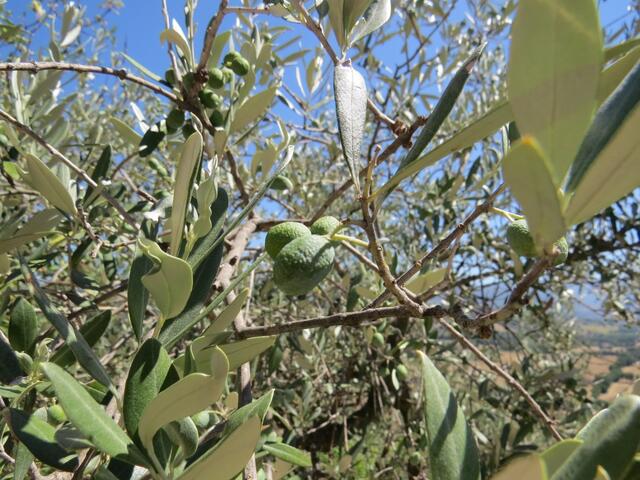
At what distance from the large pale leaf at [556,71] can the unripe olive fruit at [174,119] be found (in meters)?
1.39

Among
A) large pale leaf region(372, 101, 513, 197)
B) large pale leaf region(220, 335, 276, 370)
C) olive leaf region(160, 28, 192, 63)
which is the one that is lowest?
large pale leaf region(220, 335, 276, 370)

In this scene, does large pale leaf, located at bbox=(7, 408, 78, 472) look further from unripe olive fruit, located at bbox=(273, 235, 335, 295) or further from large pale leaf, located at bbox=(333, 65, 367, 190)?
large pale leaf, located at bbox=(333, 65, 367, 190)

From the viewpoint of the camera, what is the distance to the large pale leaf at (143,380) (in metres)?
0.62

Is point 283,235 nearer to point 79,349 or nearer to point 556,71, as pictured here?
point 79,349

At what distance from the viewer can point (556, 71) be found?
1.27ft

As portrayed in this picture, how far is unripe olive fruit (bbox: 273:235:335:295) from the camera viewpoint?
0.85m

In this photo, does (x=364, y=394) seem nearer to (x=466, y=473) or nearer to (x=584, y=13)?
(x=466, y=473)

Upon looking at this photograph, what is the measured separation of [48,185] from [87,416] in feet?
2.52

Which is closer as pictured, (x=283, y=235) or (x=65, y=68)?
(x=283, y=235)

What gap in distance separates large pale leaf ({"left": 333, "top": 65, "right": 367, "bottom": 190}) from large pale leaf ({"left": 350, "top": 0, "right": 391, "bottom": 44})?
0.22 metres

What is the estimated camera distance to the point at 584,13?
0.37 meters

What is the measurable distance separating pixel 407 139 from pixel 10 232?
3.30 feet

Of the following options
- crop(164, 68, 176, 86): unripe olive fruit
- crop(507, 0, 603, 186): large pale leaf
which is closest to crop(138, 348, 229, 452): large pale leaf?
crop(507, 0, 603, 186): large pale leaf

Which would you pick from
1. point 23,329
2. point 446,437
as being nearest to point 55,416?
point 23,329
